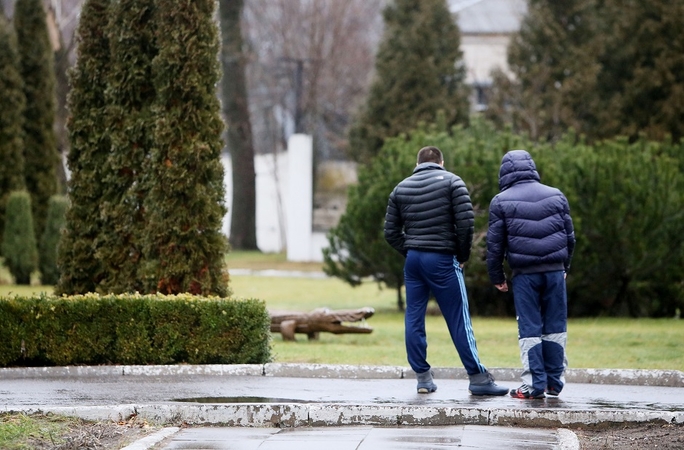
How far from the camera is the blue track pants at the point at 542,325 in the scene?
8328 mm

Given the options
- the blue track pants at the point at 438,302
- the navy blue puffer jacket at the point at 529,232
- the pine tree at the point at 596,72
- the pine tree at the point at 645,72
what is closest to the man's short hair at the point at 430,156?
the navy blue puffer jacket at the point at 529,232

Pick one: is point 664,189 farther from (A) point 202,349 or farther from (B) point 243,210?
(B) point 243,210

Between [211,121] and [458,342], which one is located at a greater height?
[211,121]

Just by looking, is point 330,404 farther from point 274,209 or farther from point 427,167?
point 274,209

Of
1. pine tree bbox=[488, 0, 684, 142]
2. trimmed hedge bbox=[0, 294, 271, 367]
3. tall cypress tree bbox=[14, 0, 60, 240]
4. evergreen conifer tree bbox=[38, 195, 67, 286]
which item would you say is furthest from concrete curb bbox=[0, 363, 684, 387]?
pine tree bbox=[488, 0, 684, 142]

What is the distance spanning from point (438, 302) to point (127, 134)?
546cm

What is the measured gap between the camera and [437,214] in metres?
8.49

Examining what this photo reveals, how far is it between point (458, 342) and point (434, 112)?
1052 inches

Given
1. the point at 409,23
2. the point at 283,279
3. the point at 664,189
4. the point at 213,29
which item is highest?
the point at 409,23

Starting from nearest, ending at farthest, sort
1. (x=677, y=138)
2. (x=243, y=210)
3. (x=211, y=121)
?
1. (x=211, y=121)
2. (x=677, y=138)
3. (x=243, y=210)

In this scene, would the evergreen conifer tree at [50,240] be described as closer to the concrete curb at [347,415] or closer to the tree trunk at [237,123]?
the tree trunk at [237,123]

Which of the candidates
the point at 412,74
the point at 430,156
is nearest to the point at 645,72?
the point at 412,74

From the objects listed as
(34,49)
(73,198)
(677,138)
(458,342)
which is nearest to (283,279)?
(34,49)

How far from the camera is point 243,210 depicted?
39062 millimetres
